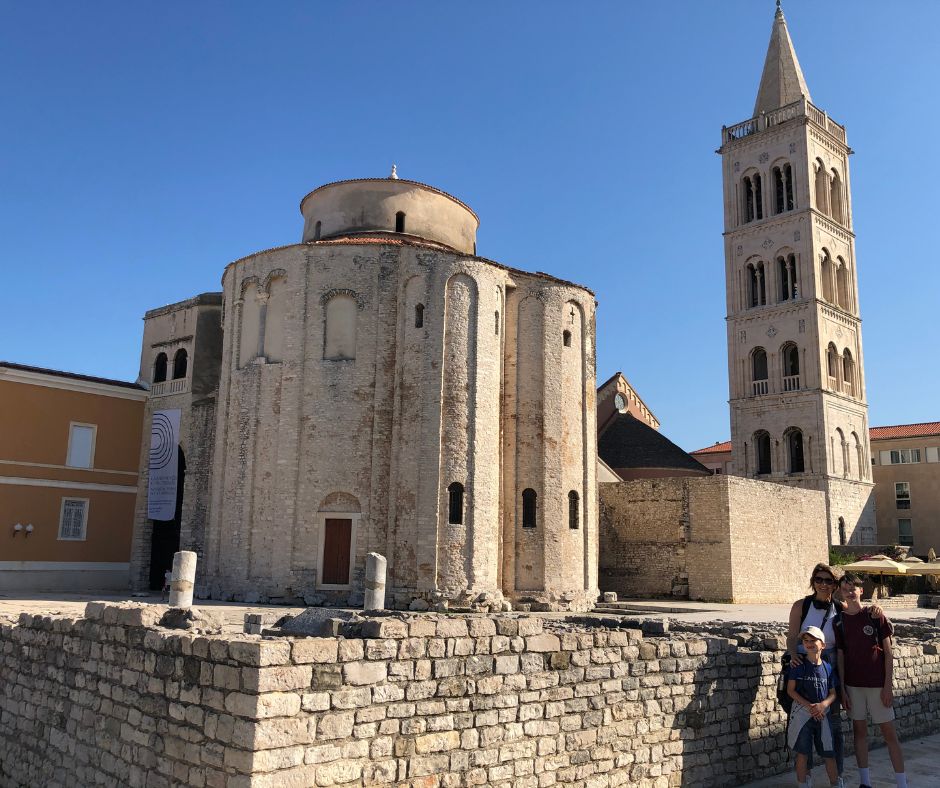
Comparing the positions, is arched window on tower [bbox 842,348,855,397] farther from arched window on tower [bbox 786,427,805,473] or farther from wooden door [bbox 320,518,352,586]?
wooden door [bbox 320,518,352,586]

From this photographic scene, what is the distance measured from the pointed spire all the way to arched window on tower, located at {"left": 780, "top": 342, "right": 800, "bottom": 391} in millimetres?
13607

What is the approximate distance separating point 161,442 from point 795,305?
31.2m

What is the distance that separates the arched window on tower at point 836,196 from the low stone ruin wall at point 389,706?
42.1m

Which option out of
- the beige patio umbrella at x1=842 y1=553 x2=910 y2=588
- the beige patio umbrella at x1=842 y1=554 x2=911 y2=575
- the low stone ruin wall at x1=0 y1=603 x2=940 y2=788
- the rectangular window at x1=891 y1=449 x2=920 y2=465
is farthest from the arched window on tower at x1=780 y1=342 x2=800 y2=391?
the low stone ruin wall at x1=0 y1=603 x2=940 y2=788

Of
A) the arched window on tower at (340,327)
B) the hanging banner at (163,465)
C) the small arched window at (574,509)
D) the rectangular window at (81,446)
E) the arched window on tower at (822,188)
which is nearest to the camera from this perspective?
the arched window on tower at (340,327)

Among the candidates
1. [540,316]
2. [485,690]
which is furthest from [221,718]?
[540,316]

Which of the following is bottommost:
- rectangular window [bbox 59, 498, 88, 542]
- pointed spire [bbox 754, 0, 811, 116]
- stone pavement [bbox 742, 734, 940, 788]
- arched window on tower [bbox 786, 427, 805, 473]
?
stone pavement [bbox 742, 734, 940, 788]

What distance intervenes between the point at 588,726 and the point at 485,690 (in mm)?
1221

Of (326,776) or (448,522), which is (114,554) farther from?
(326,776)

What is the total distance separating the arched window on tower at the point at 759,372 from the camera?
42250 millimetres

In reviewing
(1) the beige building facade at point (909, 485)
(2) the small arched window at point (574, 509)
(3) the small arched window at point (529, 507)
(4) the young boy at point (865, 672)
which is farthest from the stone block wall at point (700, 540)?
(1) the beige building facade at point (909, 485)

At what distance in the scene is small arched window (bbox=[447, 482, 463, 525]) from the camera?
21.6m

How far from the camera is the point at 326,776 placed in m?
5.37

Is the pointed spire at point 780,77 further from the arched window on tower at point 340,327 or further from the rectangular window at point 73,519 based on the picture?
the rectangular window at point 73,519
